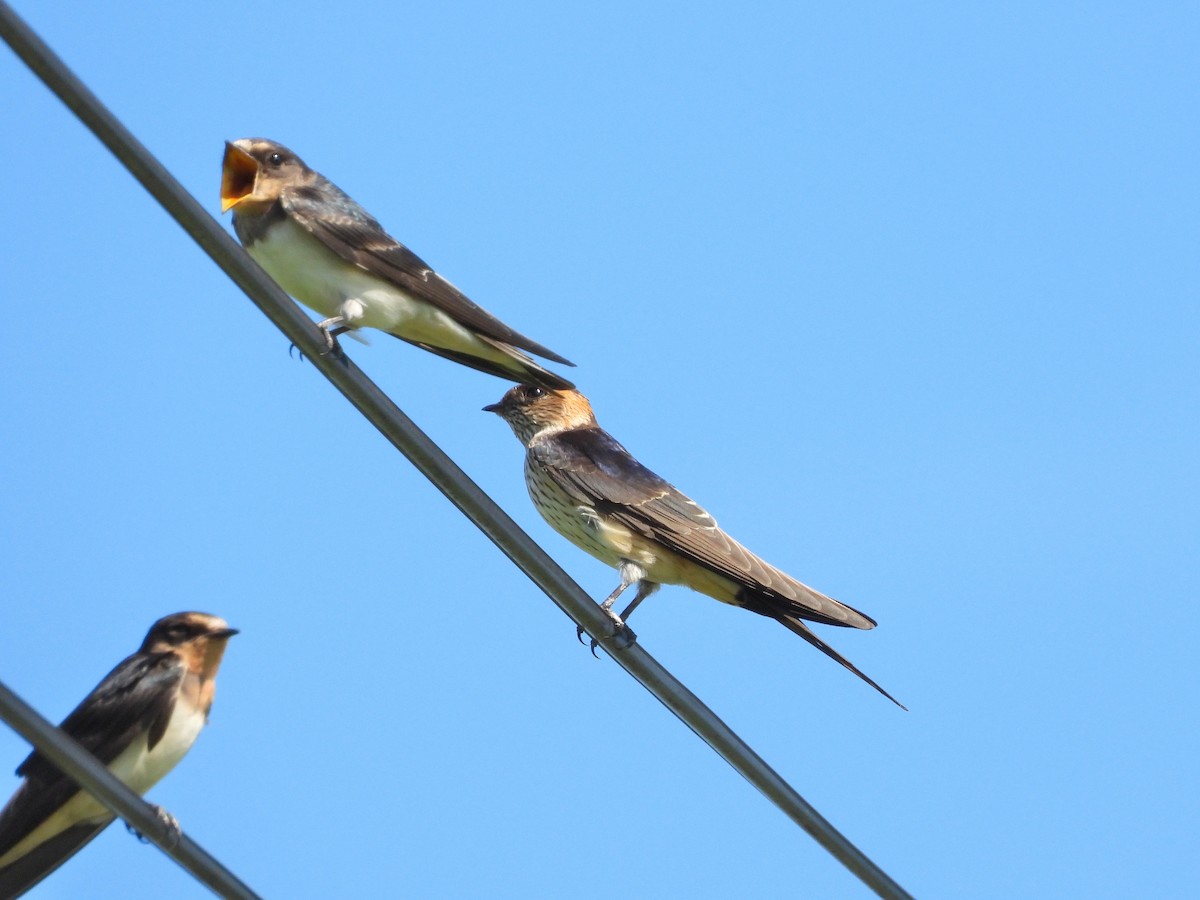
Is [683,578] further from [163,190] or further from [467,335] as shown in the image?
[163,190]

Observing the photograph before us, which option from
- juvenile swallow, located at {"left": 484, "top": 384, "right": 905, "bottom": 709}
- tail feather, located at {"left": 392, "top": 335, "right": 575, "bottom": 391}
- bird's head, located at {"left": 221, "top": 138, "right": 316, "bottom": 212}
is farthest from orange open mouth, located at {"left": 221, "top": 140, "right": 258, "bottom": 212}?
juvenile swallow, located at {"left": 484, "top": 384, "right": 905, "bottom": 709}

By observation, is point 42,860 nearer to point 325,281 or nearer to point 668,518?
point 325,281

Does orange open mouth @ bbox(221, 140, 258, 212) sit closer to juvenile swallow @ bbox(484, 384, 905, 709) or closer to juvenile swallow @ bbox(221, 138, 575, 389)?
juvenile swallow @ bbox(221, 138, 575, 389)

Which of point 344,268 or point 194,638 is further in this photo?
point 344,268

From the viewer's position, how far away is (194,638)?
4441 millimetres

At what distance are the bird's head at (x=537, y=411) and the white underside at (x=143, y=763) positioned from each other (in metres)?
2.60

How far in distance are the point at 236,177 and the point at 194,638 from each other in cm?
Answer: 172

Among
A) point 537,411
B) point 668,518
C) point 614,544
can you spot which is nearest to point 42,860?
point 614,544

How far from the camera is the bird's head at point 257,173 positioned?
5176 mm

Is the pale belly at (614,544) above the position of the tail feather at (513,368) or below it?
below

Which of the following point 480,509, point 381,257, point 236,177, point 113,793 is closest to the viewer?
point 113,793

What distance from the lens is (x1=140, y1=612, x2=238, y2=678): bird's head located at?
443 cm

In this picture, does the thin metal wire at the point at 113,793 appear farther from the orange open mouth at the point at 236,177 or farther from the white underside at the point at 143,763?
the orange open mouth at the point at 236,177

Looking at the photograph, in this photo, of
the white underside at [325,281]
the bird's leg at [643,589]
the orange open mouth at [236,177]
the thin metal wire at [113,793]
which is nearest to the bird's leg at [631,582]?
the bird's leg at [643,589]
